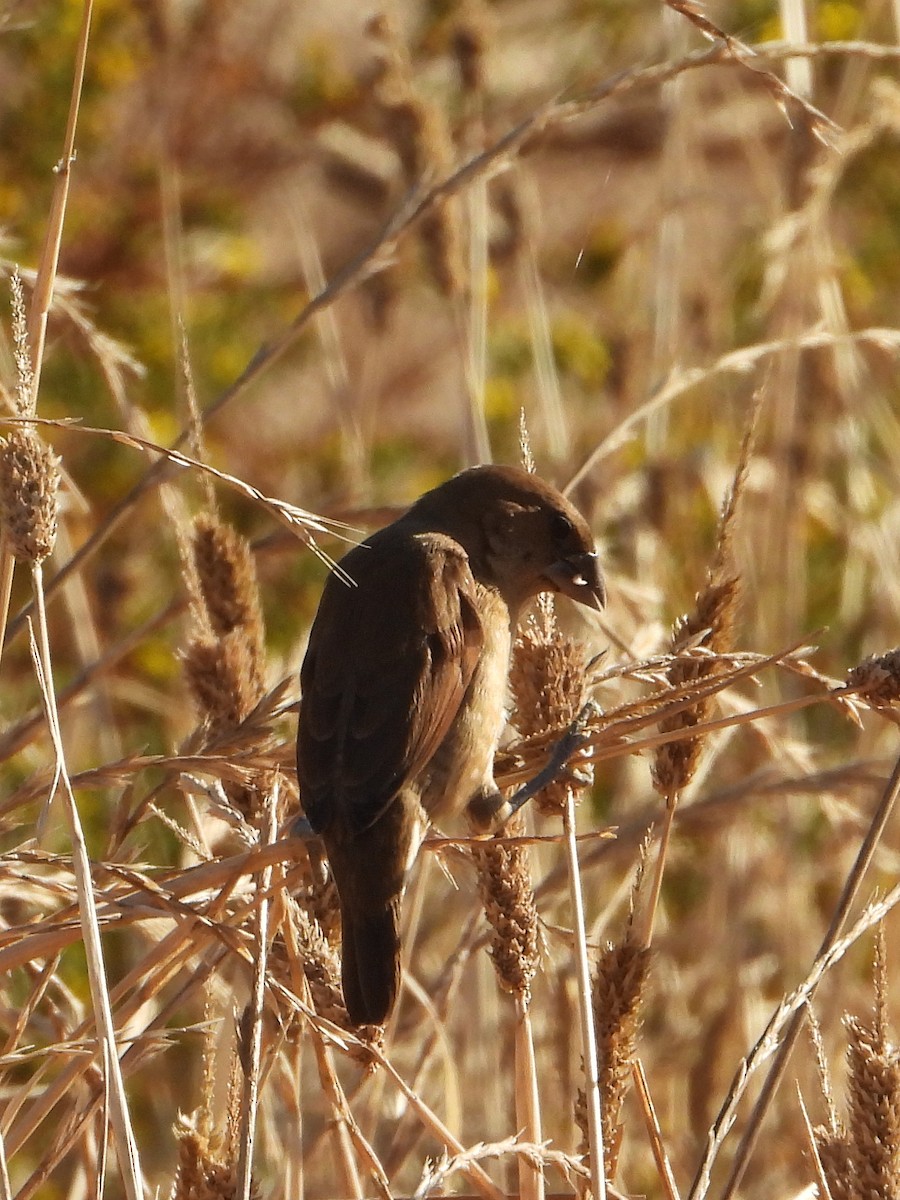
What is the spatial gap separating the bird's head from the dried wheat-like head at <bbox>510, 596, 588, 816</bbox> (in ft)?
2.51

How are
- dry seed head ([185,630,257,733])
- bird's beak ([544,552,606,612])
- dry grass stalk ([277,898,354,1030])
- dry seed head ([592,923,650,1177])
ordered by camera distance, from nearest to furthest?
1. dry seed head ([592,923,650,1177])
2. dry grass stalk ([277,898,354,1030])
3. dry seed head ([185,630,257,733])
4. bird's beak ([544,552,606,612])

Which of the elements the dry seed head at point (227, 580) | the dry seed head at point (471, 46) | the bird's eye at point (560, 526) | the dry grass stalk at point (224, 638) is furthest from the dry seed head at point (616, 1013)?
the dry seed head at point (471, 46)

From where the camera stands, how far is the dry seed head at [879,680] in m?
2.04

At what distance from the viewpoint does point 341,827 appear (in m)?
2.74

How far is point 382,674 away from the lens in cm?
297

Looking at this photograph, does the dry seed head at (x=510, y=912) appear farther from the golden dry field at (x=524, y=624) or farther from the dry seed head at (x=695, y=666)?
the dry seed head at (x=695, y=666)

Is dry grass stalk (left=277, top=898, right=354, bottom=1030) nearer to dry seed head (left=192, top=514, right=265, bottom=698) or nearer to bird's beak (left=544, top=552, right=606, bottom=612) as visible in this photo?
dry seed head (left=192, top=514, right=265, bottom=698)

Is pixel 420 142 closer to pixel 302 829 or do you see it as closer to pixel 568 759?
pixel 302 829

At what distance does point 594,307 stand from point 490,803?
480cm

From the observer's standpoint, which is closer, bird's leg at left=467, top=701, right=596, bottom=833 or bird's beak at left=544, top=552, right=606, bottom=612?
bird's leg at left=467, top=701, right=596, bottom=833

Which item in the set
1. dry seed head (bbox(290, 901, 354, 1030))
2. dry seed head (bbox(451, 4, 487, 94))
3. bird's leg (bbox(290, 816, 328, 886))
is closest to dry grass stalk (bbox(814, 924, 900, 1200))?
dry seed head (bbox(290, 901, 354, 1030))

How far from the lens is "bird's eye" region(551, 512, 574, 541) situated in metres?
3.28

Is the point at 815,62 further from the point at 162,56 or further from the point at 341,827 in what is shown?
the point at 341,827

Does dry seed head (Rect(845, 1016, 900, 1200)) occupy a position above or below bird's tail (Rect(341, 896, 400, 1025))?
below
